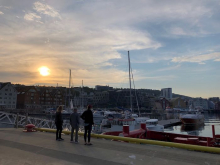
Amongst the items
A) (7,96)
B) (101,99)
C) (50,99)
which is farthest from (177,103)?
(7,96)

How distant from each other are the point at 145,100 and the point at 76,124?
154836mm

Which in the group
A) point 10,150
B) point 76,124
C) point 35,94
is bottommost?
point 10,150

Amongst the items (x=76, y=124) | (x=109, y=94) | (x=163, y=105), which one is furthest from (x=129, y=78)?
(x=163, y=105)

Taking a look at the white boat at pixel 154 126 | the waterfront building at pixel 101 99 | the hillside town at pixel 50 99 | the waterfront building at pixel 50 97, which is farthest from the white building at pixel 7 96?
the white boat at pixel 154 126

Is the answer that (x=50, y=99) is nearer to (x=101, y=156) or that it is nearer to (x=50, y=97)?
(x=50, y=97)

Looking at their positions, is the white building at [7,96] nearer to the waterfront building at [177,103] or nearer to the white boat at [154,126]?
the white boat at [154,126]

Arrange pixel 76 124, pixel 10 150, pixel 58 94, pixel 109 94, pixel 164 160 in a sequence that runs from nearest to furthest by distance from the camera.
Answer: pixel 164 160, pixel 10 150, pixel 76 124, pixel 58 94, pixel 109 94

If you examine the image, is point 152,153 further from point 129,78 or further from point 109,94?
point 109,94

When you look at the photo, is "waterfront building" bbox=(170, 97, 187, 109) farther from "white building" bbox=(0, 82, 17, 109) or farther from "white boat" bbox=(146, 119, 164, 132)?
"white boat" bbox=(146, 119, 164, 132)

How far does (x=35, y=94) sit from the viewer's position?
113 metres

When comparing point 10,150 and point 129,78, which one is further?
point 129,78

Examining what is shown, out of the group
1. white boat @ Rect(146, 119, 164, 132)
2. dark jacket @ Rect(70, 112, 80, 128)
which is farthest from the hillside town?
dark jacket @ Rect(70, 112, 80, 128)

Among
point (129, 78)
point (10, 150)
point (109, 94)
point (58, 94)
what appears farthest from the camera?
point (109, 94)

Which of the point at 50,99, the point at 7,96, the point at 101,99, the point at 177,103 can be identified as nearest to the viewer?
the point at 7,96
